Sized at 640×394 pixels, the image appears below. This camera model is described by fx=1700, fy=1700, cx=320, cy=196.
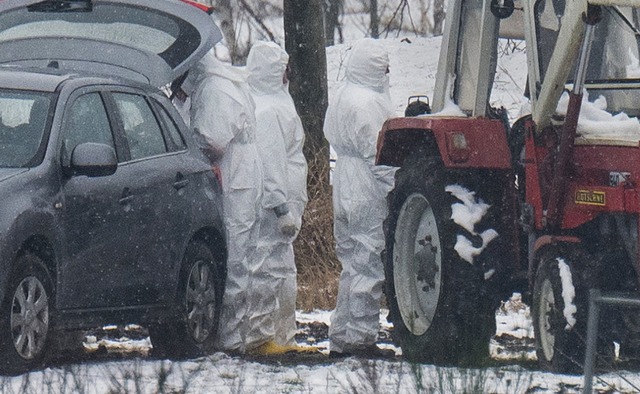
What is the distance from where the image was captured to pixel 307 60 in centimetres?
1648

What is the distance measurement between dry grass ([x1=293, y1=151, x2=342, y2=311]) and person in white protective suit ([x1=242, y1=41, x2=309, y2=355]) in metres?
1.90

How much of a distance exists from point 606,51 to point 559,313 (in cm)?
141

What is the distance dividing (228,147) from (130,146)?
1.54 meters

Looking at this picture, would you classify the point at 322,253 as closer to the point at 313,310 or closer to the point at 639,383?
the point at 313,310

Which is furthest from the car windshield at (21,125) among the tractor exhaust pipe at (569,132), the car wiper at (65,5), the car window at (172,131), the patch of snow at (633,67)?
the patch of snow at (633,67)

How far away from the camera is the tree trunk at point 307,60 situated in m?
16.4

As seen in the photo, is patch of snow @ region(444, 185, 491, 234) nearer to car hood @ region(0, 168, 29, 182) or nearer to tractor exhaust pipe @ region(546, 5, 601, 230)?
tractor exhaust pipe @ region(546, 5, 601, 230)

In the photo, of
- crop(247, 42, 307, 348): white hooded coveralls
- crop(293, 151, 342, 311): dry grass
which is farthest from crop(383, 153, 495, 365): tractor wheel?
crop(293, 151, 342, 311): dry grass

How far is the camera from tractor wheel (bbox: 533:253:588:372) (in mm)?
7395

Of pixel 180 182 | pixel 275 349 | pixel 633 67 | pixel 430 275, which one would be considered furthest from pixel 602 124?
pixel 275 349

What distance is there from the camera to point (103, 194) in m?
8.09

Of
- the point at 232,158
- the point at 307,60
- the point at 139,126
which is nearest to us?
the point at 139,126

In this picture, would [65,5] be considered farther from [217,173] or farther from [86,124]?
[86,124]

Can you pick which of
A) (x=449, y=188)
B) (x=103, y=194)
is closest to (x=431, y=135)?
(x=449, y=188)
